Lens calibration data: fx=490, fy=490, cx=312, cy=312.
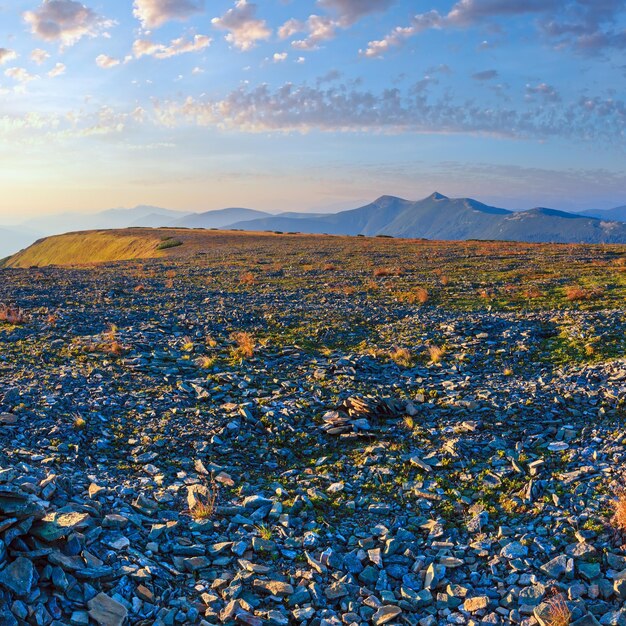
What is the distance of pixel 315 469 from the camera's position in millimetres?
11391

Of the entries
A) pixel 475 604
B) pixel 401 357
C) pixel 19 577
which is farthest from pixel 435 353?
pixel 19 577

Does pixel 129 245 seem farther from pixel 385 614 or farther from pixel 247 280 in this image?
pixel 385 614

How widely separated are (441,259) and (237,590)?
47170 mm

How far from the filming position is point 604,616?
670 cm

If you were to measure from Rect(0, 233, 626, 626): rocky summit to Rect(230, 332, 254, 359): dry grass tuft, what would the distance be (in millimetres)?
124

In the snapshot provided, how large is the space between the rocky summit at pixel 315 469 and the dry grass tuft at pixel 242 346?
124 mm

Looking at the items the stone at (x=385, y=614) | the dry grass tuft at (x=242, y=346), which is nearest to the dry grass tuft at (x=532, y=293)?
the dry grass tuft at (x=242, y=346)

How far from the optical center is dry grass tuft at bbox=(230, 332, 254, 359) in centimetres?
1899

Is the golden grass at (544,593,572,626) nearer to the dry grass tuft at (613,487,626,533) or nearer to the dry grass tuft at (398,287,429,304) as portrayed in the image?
the dry grass tuft at (613,487,626,533)

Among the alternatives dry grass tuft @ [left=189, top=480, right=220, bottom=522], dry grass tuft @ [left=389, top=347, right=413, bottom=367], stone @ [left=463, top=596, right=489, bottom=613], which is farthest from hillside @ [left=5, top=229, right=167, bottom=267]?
stone @ [left=463, top=596, right=489, bottom=613]

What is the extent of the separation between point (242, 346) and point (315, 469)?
9.09 meters

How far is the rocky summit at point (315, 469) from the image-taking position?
23.5 feet

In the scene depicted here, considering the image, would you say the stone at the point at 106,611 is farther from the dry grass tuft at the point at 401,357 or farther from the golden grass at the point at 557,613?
the dry grass tuft at the point at 401,357

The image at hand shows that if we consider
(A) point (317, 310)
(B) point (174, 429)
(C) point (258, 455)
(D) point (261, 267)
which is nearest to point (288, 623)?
(C) point (258, 455)
